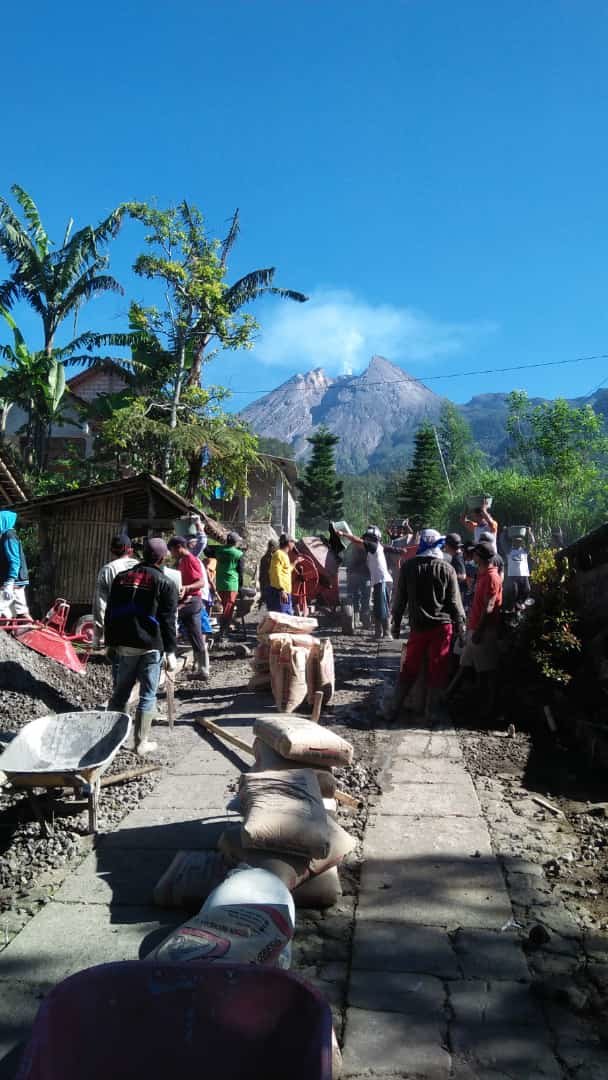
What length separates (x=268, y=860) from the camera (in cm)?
362

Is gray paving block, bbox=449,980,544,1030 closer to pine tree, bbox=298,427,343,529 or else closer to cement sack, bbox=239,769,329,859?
cement sack, bbox=239,769,329,859

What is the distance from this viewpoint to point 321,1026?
1.58 metres

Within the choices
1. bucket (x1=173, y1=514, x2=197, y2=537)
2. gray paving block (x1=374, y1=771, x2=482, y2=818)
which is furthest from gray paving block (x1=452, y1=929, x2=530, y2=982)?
bucket (x1=173, y1=514, x2=197, y2=537)

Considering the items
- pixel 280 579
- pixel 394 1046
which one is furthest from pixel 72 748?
pixel 280 579

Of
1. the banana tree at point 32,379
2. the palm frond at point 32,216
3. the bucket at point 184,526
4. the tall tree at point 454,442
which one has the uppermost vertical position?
the tall tree at point 454,442

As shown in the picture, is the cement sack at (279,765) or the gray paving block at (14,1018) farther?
the cement sack at (279,765)

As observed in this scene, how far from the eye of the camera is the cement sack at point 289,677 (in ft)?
23.4

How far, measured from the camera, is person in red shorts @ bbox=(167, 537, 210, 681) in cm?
936

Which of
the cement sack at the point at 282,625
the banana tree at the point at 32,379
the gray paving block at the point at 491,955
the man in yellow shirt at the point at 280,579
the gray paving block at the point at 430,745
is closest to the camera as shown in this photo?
the gray paving block at the point at 491,955

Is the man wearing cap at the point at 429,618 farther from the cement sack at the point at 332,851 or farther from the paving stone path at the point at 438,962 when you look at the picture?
the cement sack at the point at 332,851

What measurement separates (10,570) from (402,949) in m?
7.16

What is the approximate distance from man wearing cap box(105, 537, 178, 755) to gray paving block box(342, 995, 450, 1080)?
3731 millimetres

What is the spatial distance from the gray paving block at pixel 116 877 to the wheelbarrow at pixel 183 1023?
2147mm

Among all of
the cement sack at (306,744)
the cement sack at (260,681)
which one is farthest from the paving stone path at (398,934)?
the cement sack at (260,681)
